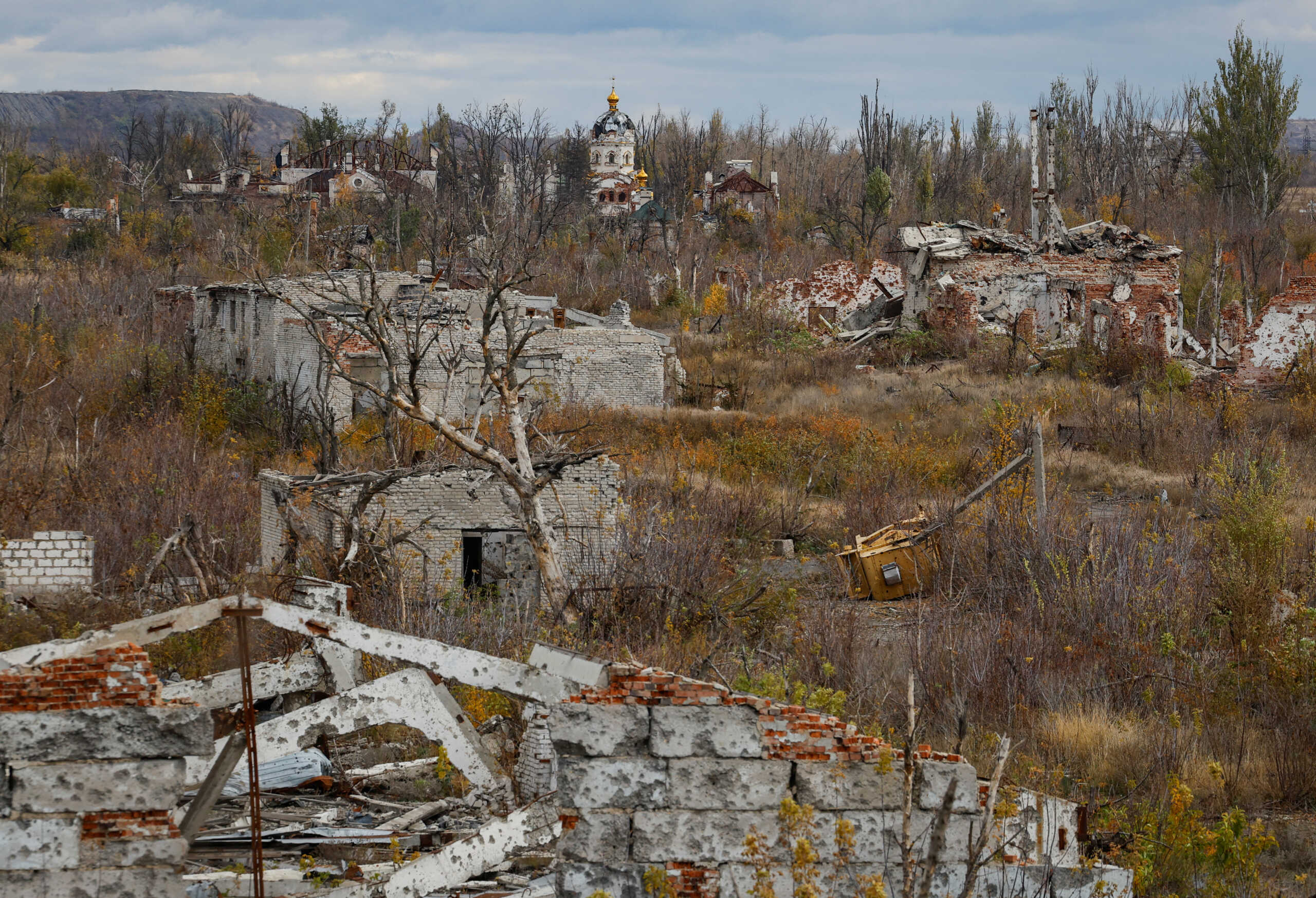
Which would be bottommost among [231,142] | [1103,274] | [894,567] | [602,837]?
[894,567]

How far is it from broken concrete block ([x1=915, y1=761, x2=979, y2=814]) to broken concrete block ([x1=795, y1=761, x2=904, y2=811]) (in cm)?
8

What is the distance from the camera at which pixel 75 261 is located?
3403cm

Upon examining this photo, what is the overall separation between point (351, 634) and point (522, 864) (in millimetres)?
1395

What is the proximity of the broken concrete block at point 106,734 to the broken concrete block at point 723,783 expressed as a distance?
167 centimetres

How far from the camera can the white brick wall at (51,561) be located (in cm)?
1018

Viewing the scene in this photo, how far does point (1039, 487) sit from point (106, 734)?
9.61 meters

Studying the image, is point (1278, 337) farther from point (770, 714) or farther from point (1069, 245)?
point (770, 714)

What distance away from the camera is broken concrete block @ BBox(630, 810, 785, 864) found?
4.56 meters

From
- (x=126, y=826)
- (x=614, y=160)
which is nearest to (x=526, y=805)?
(x=126, y=826)

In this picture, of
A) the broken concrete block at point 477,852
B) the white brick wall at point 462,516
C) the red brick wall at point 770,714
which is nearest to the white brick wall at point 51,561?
the white brick wall at point 462,516

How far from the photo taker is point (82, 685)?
169 inches

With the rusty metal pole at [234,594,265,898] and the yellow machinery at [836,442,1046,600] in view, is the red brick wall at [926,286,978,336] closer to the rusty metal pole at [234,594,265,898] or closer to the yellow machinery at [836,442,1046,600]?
the yellow machinery at [836,442,1046,600]

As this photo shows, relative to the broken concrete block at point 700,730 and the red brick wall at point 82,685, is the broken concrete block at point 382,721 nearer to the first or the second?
the red brick wall at point 82,685

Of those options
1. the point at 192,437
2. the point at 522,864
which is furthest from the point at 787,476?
the point at 522,864
